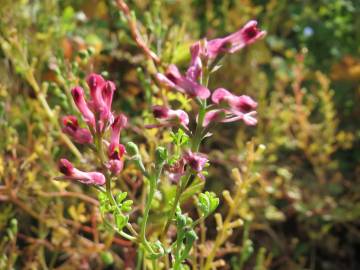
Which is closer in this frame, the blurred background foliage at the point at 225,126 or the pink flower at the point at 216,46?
the pink flower at the point at 216,46

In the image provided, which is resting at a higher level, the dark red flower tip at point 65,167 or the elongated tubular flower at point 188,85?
the elongated tubular flower at point 188,85

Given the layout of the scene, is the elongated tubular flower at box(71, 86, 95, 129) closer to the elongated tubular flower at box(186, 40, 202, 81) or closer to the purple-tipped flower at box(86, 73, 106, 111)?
the purple-tipped flower at box(86, 73, 106, 111)

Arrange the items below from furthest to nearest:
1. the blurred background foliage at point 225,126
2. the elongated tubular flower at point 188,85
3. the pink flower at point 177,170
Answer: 1. the blurred background foliage at point 225,126
2. the pink flower at point 177,170
3. the elongated tubular flower at point 188,85

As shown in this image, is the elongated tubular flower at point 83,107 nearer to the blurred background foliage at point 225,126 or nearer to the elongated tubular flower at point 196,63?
the elongated tubular flower at point 196,63

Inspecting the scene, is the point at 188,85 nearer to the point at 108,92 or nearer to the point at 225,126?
the point at 108,92

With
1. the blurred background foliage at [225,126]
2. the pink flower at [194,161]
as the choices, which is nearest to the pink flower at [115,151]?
the pink flower at [194,161]

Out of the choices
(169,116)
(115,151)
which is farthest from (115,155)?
(169,116)

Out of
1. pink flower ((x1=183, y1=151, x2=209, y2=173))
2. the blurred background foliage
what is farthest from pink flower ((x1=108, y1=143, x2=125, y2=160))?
the blurred background foliage
